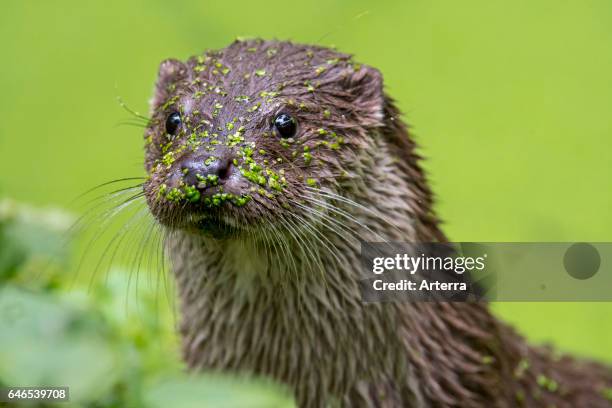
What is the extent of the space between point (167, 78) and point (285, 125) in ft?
1.54

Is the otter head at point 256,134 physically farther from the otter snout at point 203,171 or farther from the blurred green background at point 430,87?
Answer: the blurred green background at point 430,87

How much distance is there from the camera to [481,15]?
20.6 feet

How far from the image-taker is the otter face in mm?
2193

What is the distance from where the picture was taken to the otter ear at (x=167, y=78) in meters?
2.69

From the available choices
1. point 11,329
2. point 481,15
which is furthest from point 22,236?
point 481,15

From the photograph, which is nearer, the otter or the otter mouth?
the otter mouth

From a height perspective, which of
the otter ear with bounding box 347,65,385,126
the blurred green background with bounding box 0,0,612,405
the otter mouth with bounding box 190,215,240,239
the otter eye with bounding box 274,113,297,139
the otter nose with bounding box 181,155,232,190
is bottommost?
the otter mouth with bounding box 190,215,240,239

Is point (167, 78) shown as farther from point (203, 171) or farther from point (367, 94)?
point (203, 171)

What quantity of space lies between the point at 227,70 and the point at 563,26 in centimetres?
410

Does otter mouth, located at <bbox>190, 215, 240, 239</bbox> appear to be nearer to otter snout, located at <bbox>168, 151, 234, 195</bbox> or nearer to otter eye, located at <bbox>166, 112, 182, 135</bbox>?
otter snout, located at <bbox>168, 151, 234, 195</bbox>

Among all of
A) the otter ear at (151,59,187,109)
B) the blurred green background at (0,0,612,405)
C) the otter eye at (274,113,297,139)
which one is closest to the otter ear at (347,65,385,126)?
the otter eye at (274,113,297,139)
